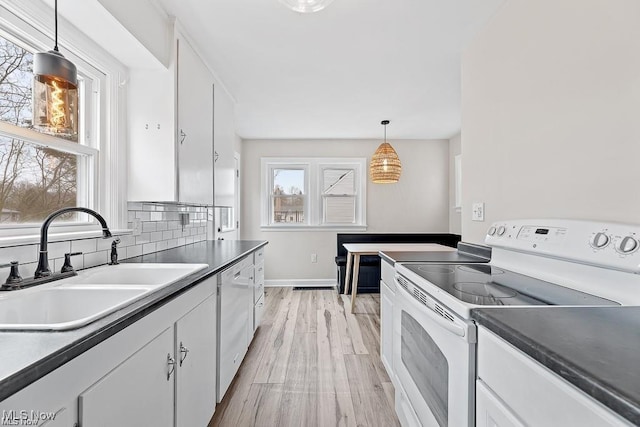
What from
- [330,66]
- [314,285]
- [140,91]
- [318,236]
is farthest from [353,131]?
[140,91]

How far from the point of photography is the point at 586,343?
657 mm

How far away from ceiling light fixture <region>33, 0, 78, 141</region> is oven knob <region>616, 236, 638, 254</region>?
73.3 inches

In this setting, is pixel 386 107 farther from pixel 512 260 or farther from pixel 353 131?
pixel 512 260

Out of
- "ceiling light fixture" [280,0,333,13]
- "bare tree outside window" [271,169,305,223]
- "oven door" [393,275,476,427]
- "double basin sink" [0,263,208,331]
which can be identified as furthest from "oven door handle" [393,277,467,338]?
"bare tree outside window" [271,169,305,223]

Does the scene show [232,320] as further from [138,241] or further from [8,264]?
[8,264]

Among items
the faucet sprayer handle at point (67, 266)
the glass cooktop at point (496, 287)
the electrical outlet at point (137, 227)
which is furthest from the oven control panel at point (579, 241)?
the electrical outlet at point (137, 227)

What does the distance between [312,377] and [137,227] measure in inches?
62.5

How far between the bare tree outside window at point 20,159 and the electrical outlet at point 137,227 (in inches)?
20.7

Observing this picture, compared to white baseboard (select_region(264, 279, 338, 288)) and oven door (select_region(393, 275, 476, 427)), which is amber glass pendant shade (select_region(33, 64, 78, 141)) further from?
white baseboard (select_region(264, 279, 338, 288))

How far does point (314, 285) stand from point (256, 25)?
3862 mm

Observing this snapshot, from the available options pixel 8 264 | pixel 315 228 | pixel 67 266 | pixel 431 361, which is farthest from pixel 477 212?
pixel 315 228

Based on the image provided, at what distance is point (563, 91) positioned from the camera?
1.35 metres

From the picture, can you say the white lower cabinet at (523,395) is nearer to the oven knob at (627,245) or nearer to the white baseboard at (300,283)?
the oven knob at (627,245)

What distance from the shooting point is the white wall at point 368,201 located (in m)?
5.07
